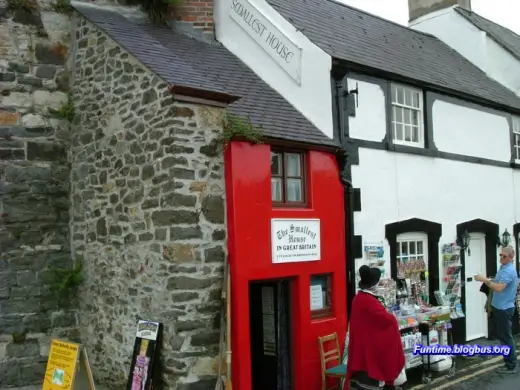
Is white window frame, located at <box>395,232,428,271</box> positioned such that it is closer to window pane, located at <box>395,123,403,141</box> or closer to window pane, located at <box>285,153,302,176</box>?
window pane, located at <box>395,123,403,141</box>

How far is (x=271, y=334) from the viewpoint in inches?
335

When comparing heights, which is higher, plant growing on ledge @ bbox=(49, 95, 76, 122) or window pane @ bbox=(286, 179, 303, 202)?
plant growing on ledge @ bbox=(49, 95, 76, 122)

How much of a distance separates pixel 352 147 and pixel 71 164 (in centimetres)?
443

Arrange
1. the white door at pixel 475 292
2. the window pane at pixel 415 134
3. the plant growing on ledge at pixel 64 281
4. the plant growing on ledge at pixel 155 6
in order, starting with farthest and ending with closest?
1. the white door at pixel 475 292
2. the window pane at pixel 415 134
3. the plant growing on ledge at pixel 155 6
4. the plant growing on ledge at pixel 64 281

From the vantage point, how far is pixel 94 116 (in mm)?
8398

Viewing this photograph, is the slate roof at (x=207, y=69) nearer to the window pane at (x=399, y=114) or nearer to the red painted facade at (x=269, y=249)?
the red painted facade at (x=269, y=249)

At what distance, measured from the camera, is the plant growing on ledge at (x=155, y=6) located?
9.42 metres

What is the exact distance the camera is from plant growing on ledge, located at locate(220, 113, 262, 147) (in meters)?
7.20

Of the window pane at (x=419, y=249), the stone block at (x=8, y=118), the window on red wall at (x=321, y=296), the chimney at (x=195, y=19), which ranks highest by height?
the chimney at (x=195, y=19)

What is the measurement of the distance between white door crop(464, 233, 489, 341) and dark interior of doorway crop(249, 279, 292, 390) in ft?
16.4

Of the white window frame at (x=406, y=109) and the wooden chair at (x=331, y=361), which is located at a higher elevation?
the white window frame at (x=406, y=109)

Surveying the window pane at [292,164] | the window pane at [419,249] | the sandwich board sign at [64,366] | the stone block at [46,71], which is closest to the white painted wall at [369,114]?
the window pane at [292,164]

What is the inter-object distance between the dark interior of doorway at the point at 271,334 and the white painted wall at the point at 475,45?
956 centimetres

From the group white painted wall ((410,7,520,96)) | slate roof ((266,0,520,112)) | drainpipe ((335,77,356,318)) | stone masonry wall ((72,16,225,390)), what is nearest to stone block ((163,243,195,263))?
stone masonry wall ((72,16,225,390))
